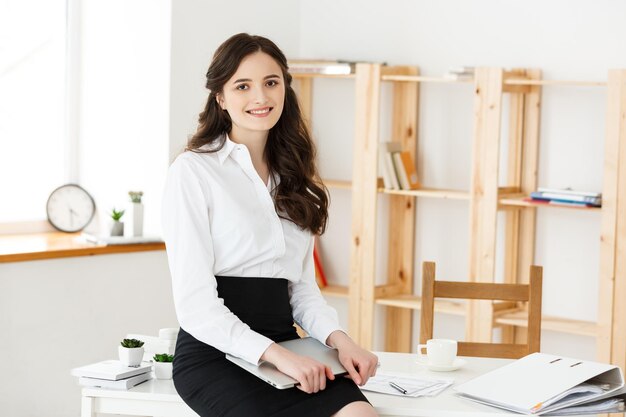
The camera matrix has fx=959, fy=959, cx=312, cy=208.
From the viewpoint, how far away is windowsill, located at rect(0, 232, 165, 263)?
3.58 m

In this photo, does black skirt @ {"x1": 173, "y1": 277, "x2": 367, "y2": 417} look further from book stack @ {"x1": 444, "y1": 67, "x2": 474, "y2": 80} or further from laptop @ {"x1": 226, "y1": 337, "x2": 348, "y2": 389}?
book stack @ {"x1": 444, "y1": 67, "x2": 474, "y2": 80}

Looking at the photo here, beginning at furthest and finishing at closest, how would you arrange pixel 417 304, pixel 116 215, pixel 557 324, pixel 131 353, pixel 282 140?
pixel 417 304 → pixel 116 215 → pixel 557 324 → pixel 282 140 → pixel 131 353

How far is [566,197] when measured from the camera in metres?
3.85

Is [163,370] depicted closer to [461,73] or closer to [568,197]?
[568,197]

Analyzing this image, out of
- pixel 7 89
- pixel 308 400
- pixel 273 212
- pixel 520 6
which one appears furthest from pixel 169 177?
pixel 520 6

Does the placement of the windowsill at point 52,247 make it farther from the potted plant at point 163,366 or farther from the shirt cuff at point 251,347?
the shirt cuff at point 251,347

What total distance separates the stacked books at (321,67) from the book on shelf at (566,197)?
3.40ft

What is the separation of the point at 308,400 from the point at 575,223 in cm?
244

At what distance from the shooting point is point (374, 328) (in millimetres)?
4590

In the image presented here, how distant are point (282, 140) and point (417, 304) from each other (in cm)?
206

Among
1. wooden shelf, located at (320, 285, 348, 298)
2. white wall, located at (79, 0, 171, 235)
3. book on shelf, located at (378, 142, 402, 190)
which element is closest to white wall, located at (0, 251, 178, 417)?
white wall, located at (79, 0, 171, 235)

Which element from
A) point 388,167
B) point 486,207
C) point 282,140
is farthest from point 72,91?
Result: point 282,140

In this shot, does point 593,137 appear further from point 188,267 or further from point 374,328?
point 188,267

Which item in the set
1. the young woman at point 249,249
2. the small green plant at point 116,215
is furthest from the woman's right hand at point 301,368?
the small green plant at point 116,215
